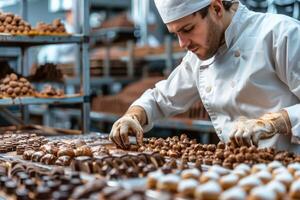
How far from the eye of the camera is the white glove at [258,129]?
2.19 metres

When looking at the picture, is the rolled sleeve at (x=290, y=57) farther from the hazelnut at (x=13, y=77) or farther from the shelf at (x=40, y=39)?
the hazelnut at (x=13, y=77)

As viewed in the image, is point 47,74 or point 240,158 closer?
point 240,158

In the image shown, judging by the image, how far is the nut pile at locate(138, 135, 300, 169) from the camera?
1.92 m

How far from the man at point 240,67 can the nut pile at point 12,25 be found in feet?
3.99

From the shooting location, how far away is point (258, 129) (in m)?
2.20

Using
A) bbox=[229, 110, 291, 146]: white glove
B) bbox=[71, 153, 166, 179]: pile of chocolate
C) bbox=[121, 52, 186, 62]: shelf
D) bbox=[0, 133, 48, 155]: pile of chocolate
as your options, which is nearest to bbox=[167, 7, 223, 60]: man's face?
bbox=[229, 110, 291, 146]: white glove

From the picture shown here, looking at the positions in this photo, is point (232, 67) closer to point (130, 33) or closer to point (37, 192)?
point (37, 192)

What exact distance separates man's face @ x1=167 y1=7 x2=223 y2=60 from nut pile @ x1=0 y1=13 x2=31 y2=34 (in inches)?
57.0

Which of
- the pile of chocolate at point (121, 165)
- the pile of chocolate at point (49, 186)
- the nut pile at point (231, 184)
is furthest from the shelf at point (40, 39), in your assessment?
the nut pile at point (231, 184)

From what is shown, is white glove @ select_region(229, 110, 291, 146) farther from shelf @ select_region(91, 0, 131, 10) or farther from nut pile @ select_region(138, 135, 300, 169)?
shelf @ select_region(91, 0, 131, 10)

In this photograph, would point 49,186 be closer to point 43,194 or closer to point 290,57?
point 43,194

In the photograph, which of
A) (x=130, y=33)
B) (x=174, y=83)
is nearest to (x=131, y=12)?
(x=130, y=33)

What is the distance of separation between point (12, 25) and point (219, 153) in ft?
6.85

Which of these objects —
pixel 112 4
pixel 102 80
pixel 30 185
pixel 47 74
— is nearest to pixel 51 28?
pixel 47 74
